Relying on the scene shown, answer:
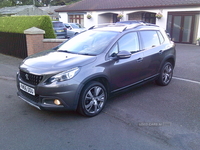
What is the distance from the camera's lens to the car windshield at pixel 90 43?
4.81 meters

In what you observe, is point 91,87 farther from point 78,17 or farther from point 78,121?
point 78,17

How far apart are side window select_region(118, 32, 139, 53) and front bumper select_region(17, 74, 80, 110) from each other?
64.3 inches

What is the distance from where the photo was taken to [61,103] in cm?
395

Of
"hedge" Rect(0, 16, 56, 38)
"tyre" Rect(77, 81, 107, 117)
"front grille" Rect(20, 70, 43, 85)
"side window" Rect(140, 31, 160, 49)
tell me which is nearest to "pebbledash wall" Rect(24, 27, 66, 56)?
"hedge" Rect(0, 16, 56, 38)

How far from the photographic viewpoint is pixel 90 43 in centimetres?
514

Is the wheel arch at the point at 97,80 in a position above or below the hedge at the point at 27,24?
below

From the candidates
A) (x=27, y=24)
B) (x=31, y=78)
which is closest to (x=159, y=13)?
(x=27, y=24)

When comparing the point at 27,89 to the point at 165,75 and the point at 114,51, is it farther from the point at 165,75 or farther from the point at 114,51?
the point at 165,75

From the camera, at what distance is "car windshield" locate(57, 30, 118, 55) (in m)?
4.81

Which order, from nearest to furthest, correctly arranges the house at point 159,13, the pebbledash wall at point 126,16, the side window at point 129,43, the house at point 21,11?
1. the side window at point 129,43
2. the pebbledash wall at point 126,16
3. the house at point 159,13
4. the house at point 21,11

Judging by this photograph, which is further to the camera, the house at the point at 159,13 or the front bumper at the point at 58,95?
the house at the point at 159,13

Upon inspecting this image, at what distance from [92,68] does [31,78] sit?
1.20 meters

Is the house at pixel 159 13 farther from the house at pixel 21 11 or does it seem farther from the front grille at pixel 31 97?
the front grille at pixel 31 97

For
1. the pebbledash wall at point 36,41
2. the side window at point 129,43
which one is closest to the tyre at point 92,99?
the side window at point 129,43
